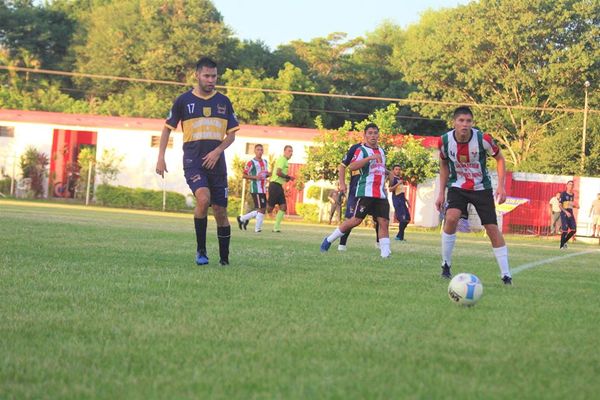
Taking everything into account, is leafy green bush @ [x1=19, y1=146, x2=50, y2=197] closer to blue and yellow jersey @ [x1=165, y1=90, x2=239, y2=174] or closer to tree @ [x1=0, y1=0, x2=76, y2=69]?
tree @ [x1=0, y1=0, x2=76, y2=69]

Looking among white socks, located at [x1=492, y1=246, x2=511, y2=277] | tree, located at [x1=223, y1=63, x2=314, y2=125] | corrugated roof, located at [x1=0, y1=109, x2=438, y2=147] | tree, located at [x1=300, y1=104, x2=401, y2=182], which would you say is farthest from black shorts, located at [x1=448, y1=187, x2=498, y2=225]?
tree, located at [x1=223, y1=63, x2=314, y2=125]

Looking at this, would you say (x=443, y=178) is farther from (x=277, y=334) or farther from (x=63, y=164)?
(x=63, y=164)

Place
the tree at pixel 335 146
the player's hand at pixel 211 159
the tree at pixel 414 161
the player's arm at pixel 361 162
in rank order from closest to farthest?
1. the player's hand at pixel 211 159
2. the player's arm at pixel 361 162
3. the tree at pixel 414 161
4. the tree at pixel 335 146

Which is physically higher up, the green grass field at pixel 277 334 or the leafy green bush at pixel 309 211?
the leafy green bush at pixel 309 211

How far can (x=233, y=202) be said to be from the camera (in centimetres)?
4050

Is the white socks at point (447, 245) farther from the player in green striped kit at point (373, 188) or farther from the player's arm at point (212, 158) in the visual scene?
the player in green striped kit at point (373, 188)

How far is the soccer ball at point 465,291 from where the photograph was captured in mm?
7020

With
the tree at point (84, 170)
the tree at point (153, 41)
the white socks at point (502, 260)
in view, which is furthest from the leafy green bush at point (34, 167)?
the white socks at point (502, 260)

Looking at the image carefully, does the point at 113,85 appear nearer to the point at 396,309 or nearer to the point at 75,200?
the point at 75,200

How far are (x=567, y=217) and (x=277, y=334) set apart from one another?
68.3 feet

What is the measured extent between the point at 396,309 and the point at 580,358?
1.88m

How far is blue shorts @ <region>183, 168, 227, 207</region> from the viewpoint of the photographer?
10008mm

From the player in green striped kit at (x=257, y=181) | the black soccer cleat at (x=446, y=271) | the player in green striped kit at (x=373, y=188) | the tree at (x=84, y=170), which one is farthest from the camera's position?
the tree at (x=84, y=170)

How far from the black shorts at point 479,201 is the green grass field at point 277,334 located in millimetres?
682
